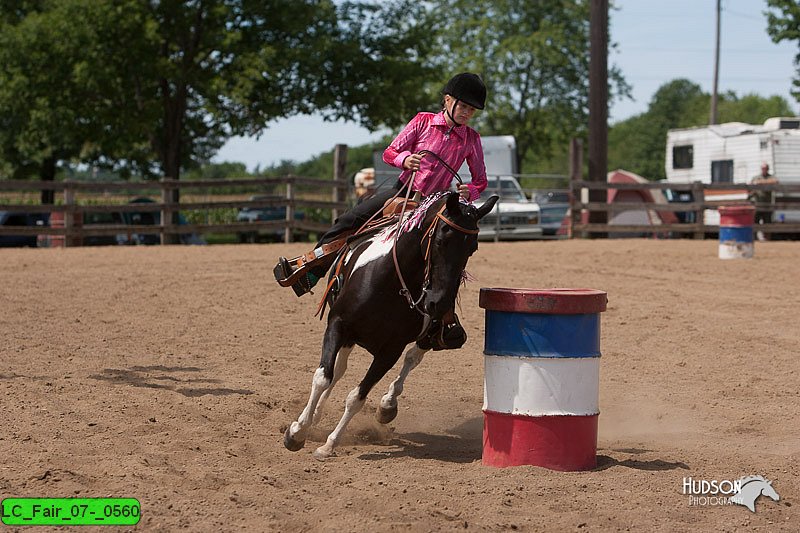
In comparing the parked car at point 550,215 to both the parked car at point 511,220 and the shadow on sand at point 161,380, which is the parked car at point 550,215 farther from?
the shadow on sand at point 161,380

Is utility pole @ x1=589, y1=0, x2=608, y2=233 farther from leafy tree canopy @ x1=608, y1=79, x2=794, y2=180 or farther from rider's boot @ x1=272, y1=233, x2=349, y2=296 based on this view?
leafy tree canopy @ x1=608, y1=79, x2=794, y2=180

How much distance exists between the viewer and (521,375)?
19.5ft

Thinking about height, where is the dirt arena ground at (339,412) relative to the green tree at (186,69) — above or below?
below

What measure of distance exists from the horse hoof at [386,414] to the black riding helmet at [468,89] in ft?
7.21

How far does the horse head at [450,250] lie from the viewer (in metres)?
5.84

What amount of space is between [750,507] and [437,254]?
2.14 metres

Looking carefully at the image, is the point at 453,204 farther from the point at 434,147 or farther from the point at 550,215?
the point at 550,215

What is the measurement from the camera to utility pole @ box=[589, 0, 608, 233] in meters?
23.0

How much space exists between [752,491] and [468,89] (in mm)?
2988

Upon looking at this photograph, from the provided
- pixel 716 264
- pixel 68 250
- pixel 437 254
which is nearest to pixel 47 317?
pixel 437 254

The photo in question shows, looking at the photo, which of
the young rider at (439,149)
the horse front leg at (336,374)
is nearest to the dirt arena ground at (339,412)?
the horse front leg at (336,374)

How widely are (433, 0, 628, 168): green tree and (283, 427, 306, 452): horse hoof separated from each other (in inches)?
1725

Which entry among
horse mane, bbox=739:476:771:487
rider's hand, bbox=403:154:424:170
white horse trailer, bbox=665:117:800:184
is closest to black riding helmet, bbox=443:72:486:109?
rider's hand, bbox=403:154:424:170

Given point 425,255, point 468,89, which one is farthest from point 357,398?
point 468,89
